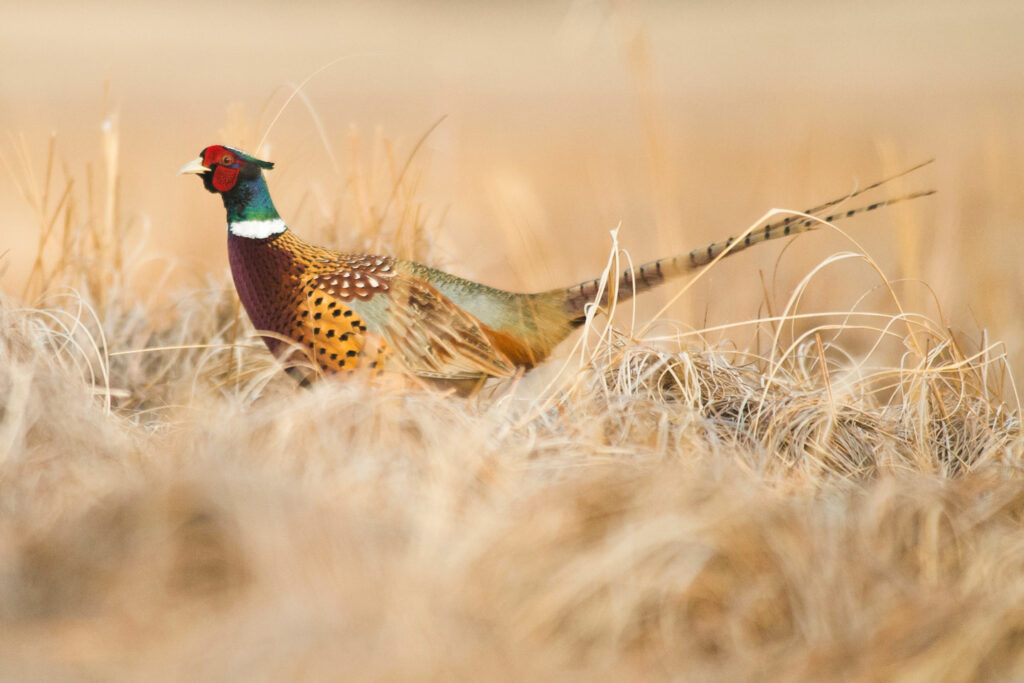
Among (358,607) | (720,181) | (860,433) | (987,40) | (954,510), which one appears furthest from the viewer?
(987,40)

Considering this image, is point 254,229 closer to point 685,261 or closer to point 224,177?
point 224,177

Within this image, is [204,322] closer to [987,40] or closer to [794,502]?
[794,502]

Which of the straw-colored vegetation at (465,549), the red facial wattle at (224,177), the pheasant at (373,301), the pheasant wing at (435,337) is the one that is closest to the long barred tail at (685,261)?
the pheasant at (373,301)

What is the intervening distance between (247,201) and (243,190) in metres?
0.04

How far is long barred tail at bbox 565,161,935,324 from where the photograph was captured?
10.0ft

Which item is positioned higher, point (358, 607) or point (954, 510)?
point (358, 607)

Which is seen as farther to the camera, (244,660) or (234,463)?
(234,463)

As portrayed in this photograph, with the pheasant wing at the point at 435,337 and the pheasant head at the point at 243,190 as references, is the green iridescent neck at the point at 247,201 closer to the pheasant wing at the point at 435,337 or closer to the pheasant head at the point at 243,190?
the pheasant head at the point at 243,190

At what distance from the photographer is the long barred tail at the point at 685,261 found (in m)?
3.06

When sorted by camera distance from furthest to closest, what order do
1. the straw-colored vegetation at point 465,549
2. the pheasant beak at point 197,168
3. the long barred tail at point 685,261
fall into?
the pheasant beak at point 197,168, the long barred tail at point 685,261, the straw-colored vegetation at point 465,549

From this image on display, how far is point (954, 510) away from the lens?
2.33 meters

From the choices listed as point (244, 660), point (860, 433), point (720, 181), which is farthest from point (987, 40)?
point (244, 660)

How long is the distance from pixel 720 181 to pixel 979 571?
8.78 m

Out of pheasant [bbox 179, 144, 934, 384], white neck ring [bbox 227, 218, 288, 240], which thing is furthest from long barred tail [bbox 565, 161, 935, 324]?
white neck ring [bbox 227, 218, 288, 240]
